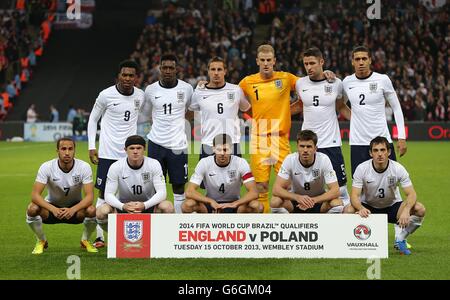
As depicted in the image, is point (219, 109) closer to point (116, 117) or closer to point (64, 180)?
point (116, 117)

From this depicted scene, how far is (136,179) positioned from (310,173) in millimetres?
1934

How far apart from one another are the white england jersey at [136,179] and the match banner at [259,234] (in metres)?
0.76

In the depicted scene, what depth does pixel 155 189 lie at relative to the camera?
9328 millimetres

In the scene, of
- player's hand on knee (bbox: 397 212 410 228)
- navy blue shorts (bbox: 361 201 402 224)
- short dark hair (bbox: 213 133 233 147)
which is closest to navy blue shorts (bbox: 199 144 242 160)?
short dark hair (bbox: 213 133 233 147)

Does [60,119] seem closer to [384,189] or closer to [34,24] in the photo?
[34,24]

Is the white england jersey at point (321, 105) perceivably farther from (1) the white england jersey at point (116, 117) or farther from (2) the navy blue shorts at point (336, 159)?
(1) the white england jersey at point (116, 117)

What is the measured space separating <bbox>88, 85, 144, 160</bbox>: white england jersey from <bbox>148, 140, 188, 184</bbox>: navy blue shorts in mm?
367

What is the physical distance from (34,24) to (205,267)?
30.6 m

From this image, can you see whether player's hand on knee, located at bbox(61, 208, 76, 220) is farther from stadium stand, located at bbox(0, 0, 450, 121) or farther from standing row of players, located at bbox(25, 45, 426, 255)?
stadium stand, located at bbox(0, 0, 450, 121)

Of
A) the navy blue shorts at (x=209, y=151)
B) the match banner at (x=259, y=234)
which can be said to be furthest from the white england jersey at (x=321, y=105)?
the match banner at (x=259, y=234)

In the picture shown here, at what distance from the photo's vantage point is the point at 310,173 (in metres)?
9.35

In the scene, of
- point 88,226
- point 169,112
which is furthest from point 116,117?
point 88,226

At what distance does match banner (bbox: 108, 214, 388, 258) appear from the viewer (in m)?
8.50

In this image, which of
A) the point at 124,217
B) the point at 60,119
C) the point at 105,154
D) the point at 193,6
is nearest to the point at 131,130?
the point at 105,154
